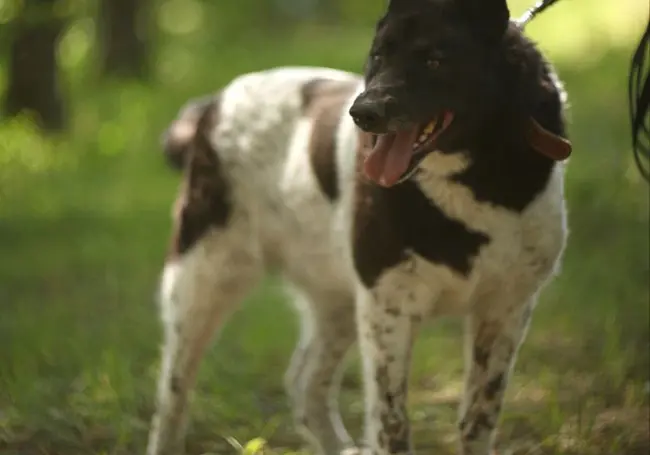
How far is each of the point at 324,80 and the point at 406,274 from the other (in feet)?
3.93

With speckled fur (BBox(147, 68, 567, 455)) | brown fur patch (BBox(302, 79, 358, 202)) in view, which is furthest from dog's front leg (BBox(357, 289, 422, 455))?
brown fur patch (BBox(302, 79, 358, 202))

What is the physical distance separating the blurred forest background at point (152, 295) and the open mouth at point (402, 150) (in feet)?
2.81

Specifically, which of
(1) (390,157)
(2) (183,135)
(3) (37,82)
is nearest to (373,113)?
(1) (390,157)

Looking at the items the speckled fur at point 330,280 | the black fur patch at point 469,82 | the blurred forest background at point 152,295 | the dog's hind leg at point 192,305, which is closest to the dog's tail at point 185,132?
the speckled fur at point 330,280

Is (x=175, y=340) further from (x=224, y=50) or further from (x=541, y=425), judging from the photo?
(x=224, y=50)

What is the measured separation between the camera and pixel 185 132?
5.50 m

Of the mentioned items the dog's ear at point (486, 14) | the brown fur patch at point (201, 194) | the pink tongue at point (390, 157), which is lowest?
the brown fur patch at point (201, 194)

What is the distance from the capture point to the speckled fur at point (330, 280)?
432 cm

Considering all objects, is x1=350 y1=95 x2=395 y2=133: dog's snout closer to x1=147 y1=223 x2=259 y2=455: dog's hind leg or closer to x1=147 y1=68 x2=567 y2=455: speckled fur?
x1=147 y1=68 x2=567 y2=455: speckled fur

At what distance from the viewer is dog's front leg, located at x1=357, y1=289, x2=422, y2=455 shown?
174 inches

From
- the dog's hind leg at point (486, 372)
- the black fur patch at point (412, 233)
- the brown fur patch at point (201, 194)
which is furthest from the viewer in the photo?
the brown fur patch at point (201, 194)

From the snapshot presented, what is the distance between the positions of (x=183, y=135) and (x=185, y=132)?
0.02m

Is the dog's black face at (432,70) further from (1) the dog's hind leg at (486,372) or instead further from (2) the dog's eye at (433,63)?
(1) the dog's hind leg at (486,372)

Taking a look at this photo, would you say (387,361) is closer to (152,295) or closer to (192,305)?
(192,305)
